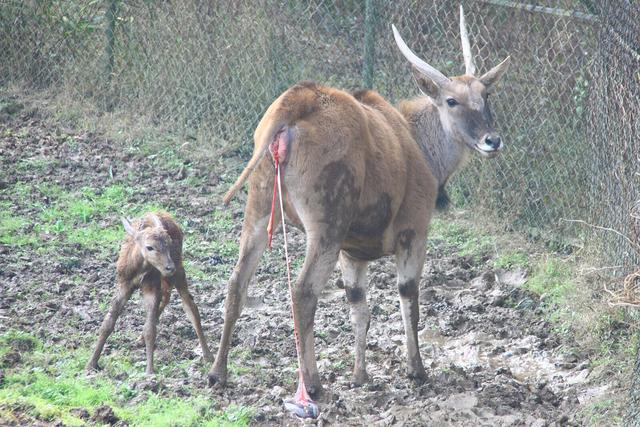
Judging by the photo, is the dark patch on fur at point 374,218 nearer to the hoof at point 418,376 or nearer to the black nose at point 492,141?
the hoof at point 418,376

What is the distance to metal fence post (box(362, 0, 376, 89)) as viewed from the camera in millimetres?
10602

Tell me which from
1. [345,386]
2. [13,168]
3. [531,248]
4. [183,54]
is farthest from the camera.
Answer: [183,54]

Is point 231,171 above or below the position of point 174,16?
below

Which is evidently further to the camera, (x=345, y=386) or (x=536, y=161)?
(x=536, y=161)

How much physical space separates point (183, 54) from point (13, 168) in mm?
2383

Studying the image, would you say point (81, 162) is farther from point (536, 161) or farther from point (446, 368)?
point (446, 368)

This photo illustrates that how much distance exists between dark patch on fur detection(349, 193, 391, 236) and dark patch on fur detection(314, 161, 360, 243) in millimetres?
215

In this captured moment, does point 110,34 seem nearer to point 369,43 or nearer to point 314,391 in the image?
point 369,43

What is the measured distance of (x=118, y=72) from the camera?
503 inches

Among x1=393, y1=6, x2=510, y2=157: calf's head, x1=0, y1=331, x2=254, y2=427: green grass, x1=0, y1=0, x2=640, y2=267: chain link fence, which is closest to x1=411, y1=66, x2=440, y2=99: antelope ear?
x1=393, y1=6, x2=510, y2=157: calf's head

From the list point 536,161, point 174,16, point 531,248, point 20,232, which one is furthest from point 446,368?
point 174,16

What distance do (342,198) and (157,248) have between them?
1301 mm

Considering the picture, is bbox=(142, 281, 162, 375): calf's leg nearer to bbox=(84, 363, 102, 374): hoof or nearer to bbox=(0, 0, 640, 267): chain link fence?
bbox=(84, 363, 102, 374): hoof

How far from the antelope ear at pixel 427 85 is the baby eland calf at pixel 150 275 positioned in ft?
6.63
